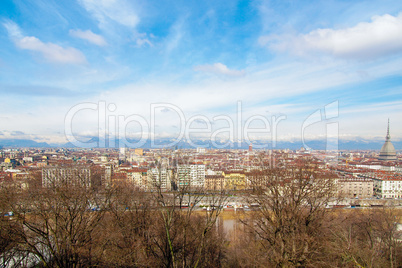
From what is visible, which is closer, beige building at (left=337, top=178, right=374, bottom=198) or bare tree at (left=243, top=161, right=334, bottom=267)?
bare tree at (left=243, top=161, right=334, bottom=267)

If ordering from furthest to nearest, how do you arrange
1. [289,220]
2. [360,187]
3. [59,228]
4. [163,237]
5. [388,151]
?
[388,151]
[360,187]
[163,237]
[289,220]
[59,228]

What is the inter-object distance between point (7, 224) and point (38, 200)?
82 cm

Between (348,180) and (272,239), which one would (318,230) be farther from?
(348,180)

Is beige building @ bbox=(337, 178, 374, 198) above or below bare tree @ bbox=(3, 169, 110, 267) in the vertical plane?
below

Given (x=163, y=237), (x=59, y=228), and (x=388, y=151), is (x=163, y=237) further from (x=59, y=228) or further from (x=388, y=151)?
(x=388, y=151)

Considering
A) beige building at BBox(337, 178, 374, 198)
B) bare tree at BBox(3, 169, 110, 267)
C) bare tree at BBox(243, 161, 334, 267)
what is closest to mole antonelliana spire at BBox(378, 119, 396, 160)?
beige building at BBox(337, 178, 374, 198)

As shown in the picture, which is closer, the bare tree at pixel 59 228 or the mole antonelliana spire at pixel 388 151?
the bare tree at pixel 59 228

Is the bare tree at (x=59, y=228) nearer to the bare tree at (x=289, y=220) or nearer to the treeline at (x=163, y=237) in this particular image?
the treeline at (x=163, y=237)

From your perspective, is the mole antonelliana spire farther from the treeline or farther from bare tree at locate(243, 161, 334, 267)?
bare tree at locate(243, 161, 334, 267)

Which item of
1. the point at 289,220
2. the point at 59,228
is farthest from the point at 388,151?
the point at 59,228

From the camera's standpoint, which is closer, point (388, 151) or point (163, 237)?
point (163, 237)

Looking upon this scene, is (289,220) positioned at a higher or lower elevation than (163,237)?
higher

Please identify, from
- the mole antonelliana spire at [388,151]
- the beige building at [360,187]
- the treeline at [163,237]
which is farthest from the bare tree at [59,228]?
the mole antonelliana spire at [388,151]

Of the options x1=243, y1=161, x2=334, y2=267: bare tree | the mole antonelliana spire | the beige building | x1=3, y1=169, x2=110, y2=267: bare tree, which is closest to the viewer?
x1=3, y1=169, x2=110, y2=267: bare tree
